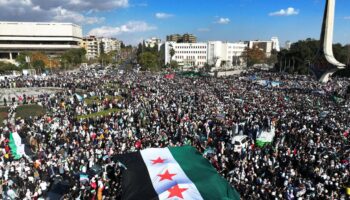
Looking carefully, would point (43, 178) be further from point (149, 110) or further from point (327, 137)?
point (327, 137)

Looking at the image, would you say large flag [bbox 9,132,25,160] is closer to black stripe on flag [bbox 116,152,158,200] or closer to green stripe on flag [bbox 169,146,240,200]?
black stripe on flag [bbox 116,152,158,200]

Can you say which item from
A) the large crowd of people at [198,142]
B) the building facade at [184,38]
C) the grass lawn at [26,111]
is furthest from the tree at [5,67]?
the building facade at [184,38]

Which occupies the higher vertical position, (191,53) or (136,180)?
(191,53)

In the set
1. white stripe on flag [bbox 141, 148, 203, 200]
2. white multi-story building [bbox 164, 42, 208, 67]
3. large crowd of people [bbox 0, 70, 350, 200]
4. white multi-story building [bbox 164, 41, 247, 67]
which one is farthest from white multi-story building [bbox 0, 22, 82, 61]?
white stripe on flag [bbox 141, 148, 203, 200]

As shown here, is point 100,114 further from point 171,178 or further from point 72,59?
point 72,59

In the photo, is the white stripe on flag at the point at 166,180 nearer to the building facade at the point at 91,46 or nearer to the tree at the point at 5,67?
the tree at the point at 5,67

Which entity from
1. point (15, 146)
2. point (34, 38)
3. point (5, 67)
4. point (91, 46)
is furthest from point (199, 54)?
point (15, 146)

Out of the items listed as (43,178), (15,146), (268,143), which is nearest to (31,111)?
(15,146)
